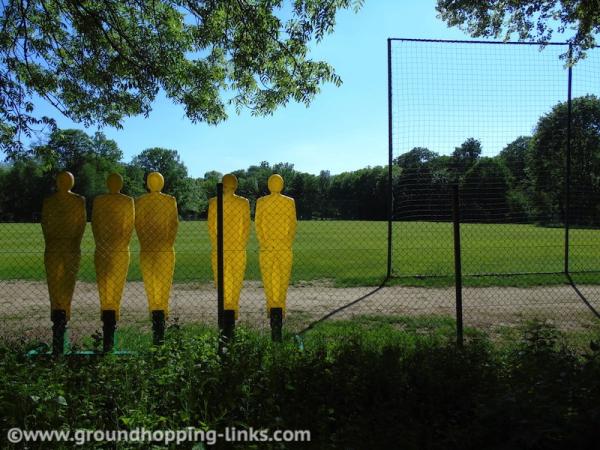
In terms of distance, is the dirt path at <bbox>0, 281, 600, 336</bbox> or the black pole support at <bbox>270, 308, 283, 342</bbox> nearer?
the black pole support at <bbox>270, 308, 283, 342</bbox>

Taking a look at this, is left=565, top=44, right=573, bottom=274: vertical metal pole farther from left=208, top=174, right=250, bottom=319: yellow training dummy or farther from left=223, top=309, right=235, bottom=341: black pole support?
left=223, top=309, right=235, bottom=341: black pole support

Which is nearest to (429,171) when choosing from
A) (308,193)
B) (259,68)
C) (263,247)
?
(308,193)

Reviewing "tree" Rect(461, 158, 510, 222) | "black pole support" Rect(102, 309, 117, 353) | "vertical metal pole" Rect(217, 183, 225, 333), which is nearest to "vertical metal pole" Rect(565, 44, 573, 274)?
"tree" Rect(461, 158, 510, 222)

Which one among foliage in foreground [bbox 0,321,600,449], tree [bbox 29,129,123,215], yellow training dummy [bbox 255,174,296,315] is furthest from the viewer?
tree [bbox 29,129,123,215]

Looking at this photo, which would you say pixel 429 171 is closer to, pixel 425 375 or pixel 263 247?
pixel 263 247

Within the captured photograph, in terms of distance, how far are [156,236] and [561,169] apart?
8.51m

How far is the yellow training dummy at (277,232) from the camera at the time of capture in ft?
16.5

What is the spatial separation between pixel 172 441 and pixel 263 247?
103 inches

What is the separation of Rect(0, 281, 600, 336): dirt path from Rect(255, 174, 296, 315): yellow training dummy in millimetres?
1023

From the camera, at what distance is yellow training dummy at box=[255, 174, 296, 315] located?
16.5 feet

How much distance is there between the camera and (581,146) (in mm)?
10305

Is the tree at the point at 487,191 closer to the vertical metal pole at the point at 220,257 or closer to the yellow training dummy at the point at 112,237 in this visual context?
the vertical metal pole at the point at 220,257

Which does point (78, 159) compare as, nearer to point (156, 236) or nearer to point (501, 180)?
point (501, 180)

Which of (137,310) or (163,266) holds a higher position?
(163,266)
